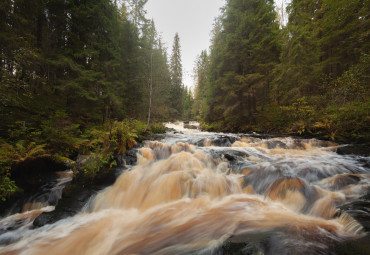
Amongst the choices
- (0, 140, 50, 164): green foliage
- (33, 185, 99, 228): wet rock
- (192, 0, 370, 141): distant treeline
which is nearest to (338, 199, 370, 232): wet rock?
(33, 185, 99, 228): wet rock

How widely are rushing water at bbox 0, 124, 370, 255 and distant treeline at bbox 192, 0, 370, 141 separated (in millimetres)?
4139

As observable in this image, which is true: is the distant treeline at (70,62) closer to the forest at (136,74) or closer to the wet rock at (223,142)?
the forest at (136,74)

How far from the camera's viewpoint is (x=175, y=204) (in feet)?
12.3

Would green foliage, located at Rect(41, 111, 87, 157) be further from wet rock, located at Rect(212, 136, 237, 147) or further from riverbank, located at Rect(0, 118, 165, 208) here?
wet rock, located at Rect(212, 136, 237, 147)

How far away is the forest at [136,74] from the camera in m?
5.16

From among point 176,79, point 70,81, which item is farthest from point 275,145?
point 176,79

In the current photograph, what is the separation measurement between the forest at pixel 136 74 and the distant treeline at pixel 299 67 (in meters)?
0.07

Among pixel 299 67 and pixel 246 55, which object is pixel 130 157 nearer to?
pixel 299 67

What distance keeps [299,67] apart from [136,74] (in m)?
12.7

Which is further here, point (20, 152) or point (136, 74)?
point (136, 74)

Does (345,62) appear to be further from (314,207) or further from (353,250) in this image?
(353,250)

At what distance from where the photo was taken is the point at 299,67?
407 inches

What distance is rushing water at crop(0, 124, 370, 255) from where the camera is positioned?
87.1 inches

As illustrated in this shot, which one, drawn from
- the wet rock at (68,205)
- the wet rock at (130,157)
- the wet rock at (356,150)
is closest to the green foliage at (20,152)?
the wet rock at (68,205)
